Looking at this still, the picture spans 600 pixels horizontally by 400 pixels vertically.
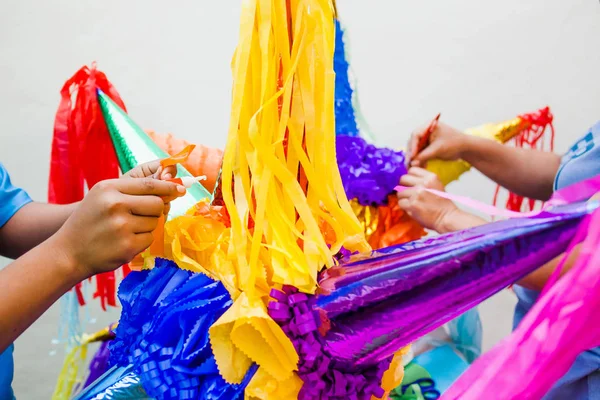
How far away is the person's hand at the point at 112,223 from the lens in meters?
0.33

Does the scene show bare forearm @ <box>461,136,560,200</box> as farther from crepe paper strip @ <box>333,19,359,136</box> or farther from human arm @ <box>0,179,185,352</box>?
human arm @ <box>0,179,185,352</box>

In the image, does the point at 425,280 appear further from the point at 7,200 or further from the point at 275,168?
the point at 7,200

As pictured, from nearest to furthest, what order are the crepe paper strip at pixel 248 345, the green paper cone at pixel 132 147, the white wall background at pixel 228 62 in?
the crepe paper strip at pixel 248 345
the green paper cone at pixel 132 147
the white wall background at pixel 228 62

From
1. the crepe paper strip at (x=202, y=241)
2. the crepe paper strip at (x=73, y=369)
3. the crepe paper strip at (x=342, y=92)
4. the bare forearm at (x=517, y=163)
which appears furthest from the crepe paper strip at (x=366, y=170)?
the crepe paper strip at (x=73, y=369)

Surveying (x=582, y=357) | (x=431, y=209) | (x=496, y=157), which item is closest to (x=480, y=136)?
(x=496, y=157)

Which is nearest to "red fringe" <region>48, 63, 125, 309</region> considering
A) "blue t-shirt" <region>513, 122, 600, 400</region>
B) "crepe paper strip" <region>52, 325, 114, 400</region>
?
"crepe paper strip" <region>52, 325, 114, 400</region>

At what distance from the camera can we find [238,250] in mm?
329

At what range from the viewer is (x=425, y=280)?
264 millimetres

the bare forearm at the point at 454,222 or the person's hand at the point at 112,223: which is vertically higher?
the person's hand at the point at 112,223

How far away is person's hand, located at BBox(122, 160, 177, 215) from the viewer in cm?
36

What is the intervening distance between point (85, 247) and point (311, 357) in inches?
6.9

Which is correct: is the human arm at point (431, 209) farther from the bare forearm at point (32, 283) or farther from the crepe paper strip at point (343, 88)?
the bare forearm at point (32, 283)

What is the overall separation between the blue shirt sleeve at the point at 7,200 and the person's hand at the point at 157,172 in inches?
10.7

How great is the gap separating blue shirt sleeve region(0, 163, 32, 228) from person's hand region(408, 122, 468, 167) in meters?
0.53
